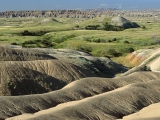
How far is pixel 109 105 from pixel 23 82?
998 centimetres

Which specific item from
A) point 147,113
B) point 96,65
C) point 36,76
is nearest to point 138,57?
point 96,65

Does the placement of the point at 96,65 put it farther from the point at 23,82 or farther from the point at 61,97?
the point at 61,97

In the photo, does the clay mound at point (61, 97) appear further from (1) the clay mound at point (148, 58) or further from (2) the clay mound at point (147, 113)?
(1) the clay mound at point (148, 58)

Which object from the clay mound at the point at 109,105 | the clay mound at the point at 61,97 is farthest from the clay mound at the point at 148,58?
the clay mound at the point at 109,105

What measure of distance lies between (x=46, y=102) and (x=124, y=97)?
5.94m

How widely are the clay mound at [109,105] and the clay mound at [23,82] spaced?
698 cm

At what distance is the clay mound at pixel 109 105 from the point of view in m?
20.0

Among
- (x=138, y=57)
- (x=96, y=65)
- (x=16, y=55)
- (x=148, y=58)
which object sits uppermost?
(x=16, y=55)

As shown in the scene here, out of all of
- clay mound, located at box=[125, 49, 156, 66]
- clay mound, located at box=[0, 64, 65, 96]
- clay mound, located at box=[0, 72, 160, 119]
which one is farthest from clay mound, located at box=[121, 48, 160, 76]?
clay mound, located at box=[0, 64, 65, 96]

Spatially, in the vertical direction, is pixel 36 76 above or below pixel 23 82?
above

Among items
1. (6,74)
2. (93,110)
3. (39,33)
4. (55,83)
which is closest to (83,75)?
(55,83)

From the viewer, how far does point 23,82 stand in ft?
98.6

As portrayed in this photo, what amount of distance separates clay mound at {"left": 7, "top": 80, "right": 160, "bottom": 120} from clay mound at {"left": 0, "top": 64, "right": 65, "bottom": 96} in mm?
6984

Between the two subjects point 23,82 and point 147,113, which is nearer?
point 147,113
